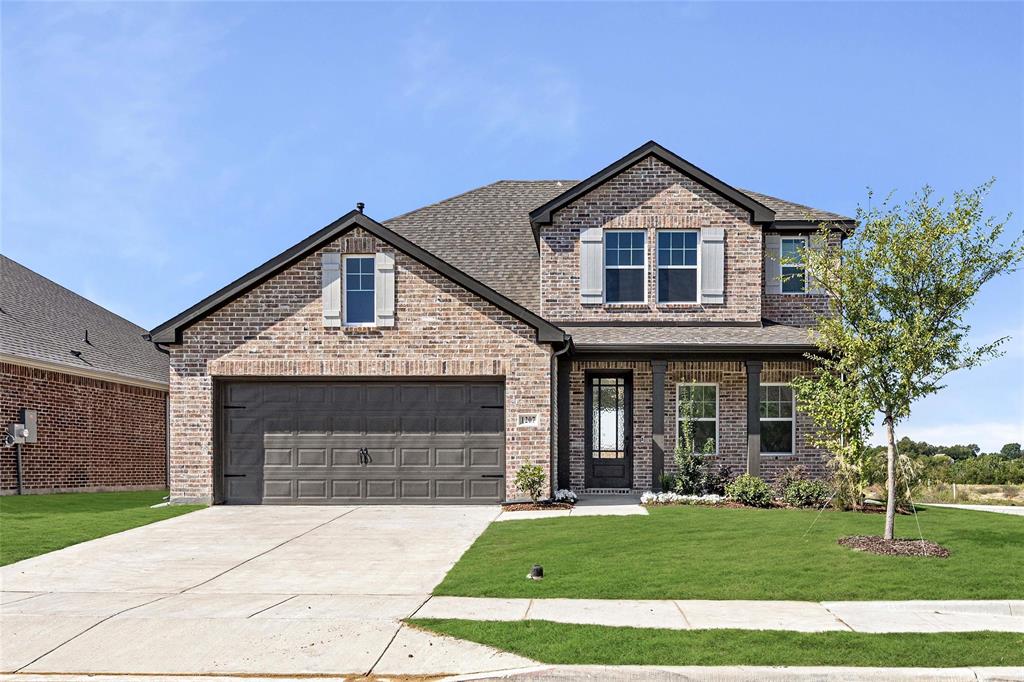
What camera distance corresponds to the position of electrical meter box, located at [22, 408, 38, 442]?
806 inches

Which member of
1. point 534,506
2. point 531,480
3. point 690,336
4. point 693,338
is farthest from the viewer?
point 690,336

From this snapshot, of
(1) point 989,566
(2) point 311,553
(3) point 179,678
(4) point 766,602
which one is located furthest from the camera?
(2) point 311,553

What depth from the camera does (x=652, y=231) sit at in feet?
65.0

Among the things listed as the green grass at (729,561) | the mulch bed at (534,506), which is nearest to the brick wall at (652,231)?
the mulch bed at (534,506)

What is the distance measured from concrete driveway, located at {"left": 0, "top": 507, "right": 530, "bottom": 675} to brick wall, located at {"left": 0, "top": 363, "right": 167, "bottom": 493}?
825 cm

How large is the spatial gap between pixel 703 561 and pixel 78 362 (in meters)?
18.9

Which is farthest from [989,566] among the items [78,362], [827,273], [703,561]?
[78,362]

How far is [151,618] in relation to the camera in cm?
832

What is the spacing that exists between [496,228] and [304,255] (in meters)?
7.39

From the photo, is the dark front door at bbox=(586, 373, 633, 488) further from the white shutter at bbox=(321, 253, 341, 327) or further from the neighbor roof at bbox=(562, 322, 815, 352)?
the white shutter at bbox=(321, 253, 341, 327)

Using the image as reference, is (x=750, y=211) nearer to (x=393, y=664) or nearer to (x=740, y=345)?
(x=740, y=345)

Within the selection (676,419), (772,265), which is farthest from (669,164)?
(676,419)

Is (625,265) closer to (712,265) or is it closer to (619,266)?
(619,266)

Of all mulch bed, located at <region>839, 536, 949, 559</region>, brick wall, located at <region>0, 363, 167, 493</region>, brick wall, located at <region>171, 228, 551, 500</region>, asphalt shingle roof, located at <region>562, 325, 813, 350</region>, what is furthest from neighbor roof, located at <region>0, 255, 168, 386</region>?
mulch bed, located at <region>839, 536, 949, 559</region>
